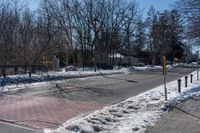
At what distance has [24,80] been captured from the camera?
27266 mm

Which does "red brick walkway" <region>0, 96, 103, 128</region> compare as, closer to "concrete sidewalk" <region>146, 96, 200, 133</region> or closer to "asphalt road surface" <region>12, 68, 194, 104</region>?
"asphalt road surface" <region>12, 68, 194, 104</region>

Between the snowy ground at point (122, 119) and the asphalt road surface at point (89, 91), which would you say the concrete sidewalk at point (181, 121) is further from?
the asphalt road surface at point (89, 91)

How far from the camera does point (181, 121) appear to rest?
10.3m

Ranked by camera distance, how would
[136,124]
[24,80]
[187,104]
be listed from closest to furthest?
[136,124] < [187,104] < [24,80]

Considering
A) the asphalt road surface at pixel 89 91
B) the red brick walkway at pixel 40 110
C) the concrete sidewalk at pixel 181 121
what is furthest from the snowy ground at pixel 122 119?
the asphalt road surface at pixel 89 91

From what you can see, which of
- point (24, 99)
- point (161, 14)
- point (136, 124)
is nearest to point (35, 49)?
point (24, 99)

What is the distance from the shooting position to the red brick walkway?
1080cm

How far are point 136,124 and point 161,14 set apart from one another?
9856cm

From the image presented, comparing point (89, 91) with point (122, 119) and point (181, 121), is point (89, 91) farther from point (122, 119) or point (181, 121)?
point (181, 121)

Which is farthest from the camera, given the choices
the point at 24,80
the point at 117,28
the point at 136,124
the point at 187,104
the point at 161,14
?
the point at 161,14

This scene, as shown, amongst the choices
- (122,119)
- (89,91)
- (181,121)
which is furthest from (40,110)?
(89,91)

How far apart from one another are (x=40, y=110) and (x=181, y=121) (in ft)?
15.9

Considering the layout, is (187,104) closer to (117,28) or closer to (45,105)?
(45,105)

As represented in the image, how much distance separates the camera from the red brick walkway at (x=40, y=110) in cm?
1080
